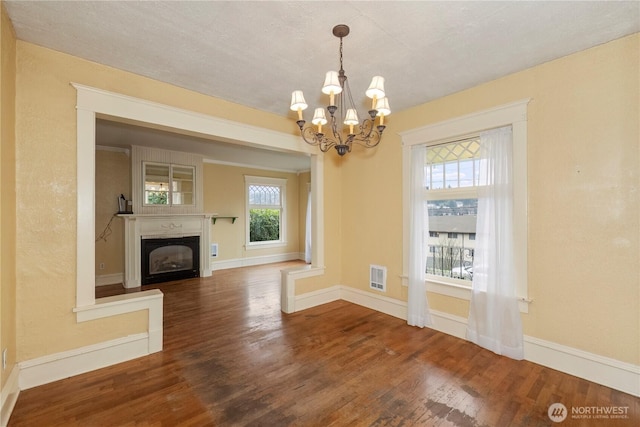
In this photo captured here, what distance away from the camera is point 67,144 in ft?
7.68

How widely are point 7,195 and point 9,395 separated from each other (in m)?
1.41

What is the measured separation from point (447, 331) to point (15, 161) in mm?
4381

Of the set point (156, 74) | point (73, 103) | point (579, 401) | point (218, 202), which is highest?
point (156, 74)

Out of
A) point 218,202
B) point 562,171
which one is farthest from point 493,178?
point 218,202

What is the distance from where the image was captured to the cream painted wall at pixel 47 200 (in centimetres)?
218

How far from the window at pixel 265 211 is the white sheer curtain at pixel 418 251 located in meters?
5.12

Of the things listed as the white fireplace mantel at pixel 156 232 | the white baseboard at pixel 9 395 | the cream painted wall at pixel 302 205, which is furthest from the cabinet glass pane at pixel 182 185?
the white baseboard at pixel 9 395

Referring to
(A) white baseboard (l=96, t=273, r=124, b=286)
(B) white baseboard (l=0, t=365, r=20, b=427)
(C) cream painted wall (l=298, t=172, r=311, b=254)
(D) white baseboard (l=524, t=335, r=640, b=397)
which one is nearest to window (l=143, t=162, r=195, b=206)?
(A) white baseboard (l=96, t=273, r=124, b=286)

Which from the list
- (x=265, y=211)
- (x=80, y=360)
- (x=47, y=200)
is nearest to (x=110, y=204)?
(x=265, y=211)

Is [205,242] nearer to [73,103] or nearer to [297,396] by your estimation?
[73,103]

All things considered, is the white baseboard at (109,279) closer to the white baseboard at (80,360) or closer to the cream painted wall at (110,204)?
the cream painted wall at (110,204)

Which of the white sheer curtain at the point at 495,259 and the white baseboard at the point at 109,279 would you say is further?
the white baseboard at the point at 109,279

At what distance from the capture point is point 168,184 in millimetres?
5906

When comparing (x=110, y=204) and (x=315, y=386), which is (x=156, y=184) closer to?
(x=110, y=204)
